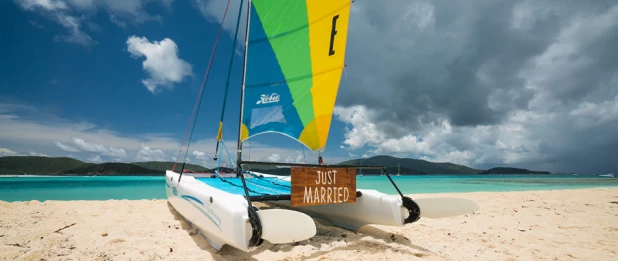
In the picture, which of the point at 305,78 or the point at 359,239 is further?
the point at 305,78

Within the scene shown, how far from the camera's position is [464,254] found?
327 cm

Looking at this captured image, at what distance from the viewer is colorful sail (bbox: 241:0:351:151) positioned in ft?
18.4

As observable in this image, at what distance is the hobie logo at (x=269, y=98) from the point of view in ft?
20.4

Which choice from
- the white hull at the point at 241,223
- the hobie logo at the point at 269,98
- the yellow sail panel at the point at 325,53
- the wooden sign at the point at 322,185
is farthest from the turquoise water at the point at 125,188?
the wooden sign at the point at 322,185

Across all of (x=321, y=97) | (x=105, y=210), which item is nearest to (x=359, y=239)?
(x=321, y=97)

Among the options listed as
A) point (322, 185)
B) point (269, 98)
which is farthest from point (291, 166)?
point (269, 98)

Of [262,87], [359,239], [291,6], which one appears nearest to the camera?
[359,239]

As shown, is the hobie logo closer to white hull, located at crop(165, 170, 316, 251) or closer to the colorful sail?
the colorful sail

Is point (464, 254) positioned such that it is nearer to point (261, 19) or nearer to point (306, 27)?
point (306, 27)

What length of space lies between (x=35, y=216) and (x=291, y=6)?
20.7 feet

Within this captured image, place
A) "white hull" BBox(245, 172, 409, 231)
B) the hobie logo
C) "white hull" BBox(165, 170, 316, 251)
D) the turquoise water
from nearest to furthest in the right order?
"white hull" BBox(165, 170, 316, 251)
"white hull" BBox(245, 172, 409, 231)
the hobie logo
the turquoise water

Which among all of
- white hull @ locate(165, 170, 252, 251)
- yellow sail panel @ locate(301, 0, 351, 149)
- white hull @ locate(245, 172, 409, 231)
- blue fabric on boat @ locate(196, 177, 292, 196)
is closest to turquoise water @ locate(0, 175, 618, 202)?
blue fabric on boat @ locate(196, 177, 292, 196)

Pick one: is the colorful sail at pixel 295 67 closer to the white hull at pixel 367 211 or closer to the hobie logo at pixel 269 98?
the hobie logo at pixel 269 98

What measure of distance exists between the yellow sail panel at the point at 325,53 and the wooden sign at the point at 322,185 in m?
2.24
